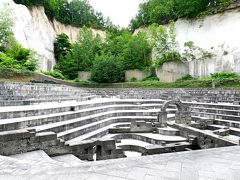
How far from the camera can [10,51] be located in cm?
2414

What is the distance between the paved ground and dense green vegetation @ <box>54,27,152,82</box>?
30342mm

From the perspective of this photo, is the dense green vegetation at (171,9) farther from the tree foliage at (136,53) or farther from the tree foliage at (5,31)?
the tree foliage at (5,31)

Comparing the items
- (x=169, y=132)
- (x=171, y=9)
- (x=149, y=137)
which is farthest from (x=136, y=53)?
(x=149, y=137)

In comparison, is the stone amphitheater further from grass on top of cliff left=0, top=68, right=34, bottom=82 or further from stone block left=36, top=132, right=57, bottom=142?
grass on top of cliff left=0, top=68, right=34, bottom=82

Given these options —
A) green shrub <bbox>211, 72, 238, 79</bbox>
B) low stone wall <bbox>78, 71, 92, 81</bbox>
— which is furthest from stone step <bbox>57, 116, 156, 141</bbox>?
low stone wall <bbox>78, 71, 92, 81</bbox>

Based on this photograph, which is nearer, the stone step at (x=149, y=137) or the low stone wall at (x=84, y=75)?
the stone step at (x=149, y=137)

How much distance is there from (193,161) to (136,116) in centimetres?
908

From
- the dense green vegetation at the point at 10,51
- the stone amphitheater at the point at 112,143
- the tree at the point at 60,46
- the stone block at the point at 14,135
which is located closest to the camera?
the stone amphitheater at the point at 112,143

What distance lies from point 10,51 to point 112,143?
70.1ft

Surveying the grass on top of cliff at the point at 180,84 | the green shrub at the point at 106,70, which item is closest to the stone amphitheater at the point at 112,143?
the grass on top of cliff at the point at 180,84

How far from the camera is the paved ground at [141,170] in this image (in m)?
3.07

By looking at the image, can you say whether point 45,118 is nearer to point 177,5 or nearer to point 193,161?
point 193,161

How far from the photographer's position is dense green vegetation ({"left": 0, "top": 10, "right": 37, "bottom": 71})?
22048 millimetres

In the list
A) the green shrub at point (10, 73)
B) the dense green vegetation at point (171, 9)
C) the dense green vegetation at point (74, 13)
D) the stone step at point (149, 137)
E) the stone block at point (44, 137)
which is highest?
the dense green vegetation at point (74, 13)
